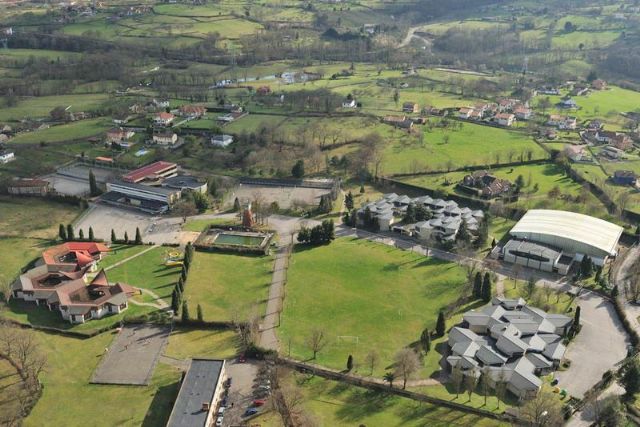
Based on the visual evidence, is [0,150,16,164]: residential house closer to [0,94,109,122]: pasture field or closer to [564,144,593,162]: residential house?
[0,94,109,122]: pasture field

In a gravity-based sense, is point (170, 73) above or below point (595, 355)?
above

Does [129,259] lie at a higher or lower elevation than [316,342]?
lower

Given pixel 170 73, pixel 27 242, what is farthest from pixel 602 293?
pixel 170 73

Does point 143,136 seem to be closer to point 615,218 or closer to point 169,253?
point 169,253

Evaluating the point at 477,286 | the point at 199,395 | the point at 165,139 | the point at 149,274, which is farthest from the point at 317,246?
the point at 165,139

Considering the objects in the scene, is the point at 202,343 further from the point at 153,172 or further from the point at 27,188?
the point at 27,188

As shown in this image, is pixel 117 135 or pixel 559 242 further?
pixel 117 135
